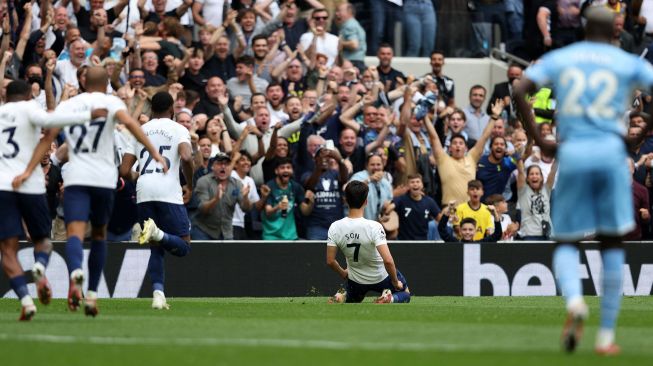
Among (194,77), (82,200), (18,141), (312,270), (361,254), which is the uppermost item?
(194,77)

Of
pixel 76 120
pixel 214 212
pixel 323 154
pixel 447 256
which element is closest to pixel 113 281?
pixel 214 212

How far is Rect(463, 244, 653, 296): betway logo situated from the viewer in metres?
21.3

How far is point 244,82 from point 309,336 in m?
12.9

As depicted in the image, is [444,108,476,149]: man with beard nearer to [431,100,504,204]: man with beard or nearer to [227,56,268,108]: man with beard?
[431,100,504,204]: man with beard

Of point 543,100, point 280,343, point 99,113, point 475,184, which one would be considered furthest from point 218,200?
point 280,343

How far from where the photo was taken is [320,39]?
81.8ft

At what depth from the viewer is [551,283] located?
21438 millimetres

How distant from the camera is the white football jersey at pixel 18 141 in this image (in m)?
12.4

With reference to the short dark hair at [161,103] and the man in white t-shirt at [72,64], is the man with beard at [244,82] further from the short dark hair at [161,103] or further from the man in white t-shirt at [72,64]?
the short dark hair at [161,103]

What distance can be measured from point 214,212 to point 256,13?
5413 millimetres

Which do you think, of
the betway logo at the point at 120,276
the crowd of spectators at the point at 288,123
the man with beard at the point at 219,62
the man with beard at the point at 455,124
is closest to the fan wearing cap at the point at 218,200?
the crowd of spectators at the point at 288,123

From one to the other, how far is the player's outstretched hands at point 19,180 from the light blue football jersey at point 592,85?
520cm

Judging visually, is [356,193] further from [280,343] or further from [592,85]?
[592,85]

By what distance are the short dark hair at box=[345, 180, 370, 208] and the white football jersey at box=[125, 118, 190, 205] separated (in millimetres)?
2104
